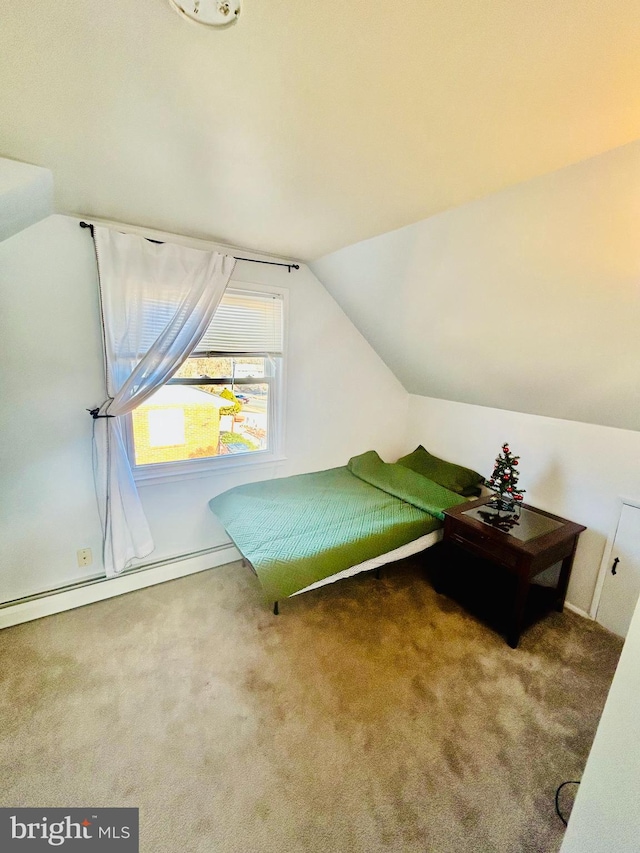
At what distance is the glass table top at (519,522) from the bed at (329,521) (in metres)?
0.21

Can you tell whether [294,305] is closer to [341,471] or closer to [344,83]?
[341,471]

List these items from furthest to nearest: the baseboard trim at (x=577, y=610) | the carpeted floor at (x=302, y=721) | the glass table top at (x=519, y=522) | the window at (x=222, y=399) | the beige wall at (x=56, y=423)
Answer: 1. the window at (x=222, y=399)
2. the baseboard trim at (x=577, y=610)
3. the glass table top at (x=519, y=522)
4. the beige wall at (x=56, y=423)
5. the carpeted floor at (x=302, y=721)

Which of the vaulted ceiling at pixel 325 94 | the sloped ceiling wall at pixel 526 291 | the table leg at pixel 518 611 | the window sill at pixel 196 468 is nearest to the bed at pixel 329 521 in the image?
the window sill at pixel 196 468

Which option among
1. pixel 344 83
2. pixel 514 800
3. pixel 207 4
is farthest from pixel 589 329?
pixel 514 800

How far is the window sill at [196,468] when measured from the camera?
2211mm

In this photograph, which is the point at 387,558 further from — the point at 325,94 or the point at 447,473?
the point at 325,94

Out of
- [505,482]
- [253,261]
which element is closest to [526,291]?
[505,482]

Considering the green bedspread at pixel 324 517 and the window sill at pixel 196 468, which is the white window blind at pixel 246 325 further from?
the green bedspread at pixel 324 517

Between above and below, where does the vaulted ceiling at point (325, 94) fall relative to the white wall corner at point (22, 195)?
above

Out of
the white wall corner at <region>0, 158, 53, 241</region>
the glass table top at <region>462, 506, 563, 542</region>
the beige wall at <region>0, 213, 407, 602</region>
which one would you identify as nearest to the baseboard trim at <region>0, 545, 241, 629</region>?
the beige wall at <region>0, 213, 407, 602</region>

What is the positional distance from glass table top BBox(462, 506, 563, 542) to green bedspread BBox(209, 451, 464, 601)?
0.72 ft

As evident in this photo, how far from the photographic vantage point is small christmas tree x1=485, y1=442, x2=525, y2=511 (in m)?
2.21

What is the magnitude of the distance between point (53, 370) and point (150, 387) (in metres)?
0.47

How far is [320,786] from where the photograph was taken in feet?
4.13
